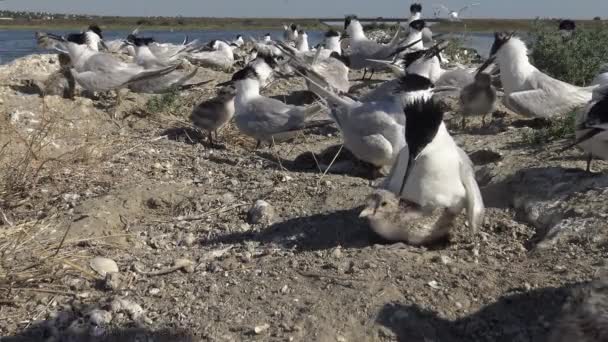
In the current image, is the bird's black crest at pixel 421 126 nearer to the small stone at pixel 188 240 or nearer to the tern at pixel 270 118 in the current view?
the small stone at pixel 188 240

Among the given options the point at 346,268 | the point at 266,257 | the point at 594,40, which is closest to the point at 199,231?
the point at 266,257

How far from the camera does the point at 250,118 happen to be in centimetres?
742

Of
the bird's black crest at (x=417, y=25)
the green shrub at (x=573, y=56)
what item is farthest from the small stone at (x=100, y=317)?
the bird's black crest at (x=417, y=25)

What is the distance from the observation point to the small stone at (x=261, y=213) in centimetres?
479

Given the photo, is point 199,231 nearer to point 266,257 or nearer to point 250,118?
point 266,257

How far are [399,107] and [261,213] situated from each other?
77.3 inches

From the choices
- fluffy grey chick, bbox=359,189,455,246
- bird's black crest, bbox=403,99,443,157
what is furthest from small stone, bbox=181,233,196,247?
bird's black crest, bbox=403,99,443,157

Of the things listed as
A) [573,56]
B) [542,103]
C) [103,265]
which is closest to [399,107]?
[542,103]

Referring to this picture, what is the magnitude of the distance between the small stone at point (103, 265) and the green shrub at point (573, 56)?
7782 mm

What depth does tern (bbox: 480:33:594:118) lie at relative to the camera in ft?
24.2

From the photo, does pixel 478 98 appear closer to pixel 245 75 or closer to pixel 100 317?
pixel 245 75

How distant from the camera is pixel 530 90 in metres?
7.66

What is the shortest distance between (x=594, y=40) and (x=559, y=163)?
619 cm

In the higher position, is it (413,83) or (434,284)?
(413,83)
